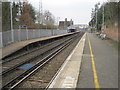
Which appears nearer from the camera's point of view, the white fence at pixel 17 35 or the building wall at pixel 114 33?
the white fence at pixel 17 35

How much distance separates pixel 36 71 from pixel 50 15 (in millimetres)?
86796

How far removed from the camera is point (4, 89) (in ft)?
20.6

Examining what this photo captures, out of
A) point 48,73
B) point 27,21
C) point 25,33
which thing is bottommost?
point 48,73

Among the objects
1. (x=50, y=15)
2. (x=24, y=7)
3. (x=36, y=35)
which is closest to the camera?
(x=36, y=35)

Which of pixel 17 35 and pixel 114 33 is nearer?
pixel 17 35

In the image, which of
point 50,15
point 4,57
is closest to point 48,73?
point 4,57

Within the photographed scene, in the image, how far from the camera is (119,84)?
596 cm

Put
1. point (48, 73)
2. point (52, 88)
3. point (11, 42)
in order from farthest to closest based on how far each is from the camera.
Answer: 1. point (11, 42)
2. point (48, 73)
3. point (52, 88)

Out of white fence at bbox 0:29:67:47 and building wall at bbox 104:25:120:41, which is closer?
white fence at bbox 0:29:67:47

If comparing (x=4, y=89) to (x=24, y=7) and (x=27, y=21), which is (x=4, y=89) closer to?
(x=27, y=21)

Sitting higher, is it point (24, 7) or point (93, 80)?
point (24, 7)

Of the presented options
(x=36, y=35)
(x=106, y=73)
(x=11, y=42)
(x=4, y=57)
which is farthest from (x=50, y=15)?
(x=106, y=73)

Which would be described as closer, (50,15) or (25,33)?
(25,33)

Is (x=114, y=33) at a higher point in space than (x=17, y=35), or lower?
higher
